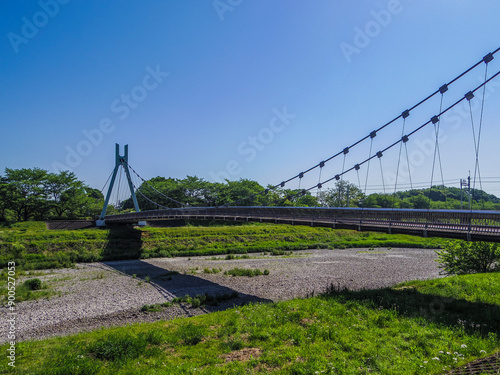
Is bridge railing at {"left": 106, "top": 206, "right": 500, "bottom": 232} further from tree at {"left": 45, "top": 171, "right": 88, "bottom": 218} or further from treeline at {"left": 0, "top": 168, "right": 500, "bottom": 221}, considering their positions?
tree at {"left": 45, "top": 171, "right": 88, "bottom": 218}

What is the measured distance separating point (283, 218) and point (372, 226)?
7890mm

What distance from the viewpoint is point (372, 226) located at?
55.4 ft

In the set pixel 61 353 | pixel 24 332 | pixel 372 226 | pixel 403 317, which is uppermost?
pixel 372 226

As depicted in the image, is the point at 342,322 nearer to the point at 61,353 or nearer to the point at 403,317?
Answer: the point at 403,317

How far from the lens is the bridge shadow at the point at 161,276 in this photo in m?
16.0

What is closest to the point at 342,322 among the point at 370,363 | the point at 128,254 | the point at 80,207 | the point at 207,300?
the point at 370,363

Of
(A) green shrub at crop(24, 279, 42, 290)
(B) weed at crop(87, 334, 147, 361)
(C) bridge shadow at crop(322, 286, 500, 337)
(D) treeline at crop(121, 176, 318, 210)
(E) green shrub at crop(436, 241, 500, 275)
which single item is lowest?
(A) green shrub at crop(24, 279, 42, 290)

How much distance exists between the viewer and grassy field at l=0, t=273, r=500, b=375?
753cm

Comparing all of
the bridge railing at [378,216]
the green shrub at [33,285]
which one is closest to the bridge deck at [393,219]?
the bridge railing at [378,216]

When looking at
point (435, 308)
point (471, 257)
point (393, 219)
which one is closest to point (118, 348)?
point (435, 308)

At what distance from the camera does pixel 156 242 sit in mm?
36531

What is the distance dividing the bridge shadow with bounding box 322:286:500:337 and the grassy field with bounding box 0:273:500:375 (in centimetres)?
4

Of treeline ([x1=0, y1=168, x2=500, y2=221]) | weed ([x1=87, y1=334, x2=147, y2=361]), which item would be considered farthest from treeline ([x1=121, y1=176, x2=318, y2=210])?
weed ([x1=87, y1=334, x2=147, y2=361])

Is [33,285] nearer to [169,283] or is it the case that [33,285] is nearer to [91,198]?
[169,283]
